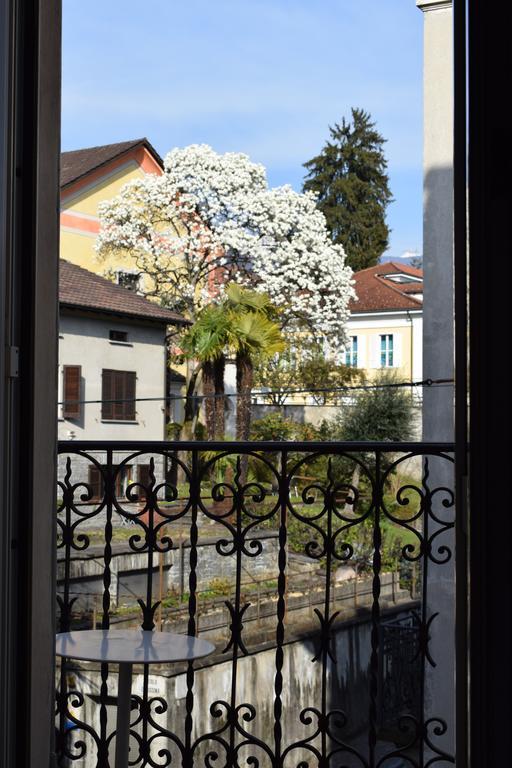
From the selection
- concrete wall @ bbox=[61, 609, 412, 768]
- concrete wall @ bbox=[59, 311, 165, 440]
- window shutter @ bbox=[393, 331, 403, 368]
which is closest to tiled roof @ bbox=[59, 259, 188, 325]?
concrete wall @ bbox=[59, 311, 165, 440]

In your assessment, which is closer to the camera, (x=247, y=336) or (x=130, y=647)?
(x=130, y=647)

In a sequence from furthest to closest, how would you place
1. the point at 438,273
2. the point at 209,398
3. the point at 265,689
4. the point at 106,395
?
the point at 106,395 < the point at 209,398 < the point at 265,689 < the point at 438,273

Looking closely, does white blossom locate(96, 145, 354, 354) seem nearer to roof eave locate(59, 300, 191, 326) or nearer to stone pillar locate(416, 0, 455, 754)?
roof eave locate(59, 300, 191, 326)

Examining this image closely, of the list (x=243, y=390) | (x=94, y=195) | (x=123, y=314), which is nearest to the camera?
(x=243, y=390)

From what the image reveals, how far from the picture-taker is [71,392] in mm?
18797

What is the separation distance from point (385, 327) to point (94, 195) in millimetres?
8826

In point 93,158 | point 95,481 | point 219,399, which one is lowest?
point 95,481

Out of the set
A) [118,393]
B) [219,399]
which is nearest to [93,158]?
[118,393]

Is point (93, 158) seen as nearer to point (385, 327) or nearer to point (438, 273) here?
point (385, 327)

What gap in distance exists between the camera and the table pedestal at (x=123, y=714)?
1.93m

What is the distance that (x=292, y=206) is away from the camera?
68.0 feet

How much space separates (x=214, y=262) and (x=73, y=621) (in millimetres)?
9066

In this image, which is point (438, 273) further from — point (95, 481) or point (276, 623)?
point (95, 481)

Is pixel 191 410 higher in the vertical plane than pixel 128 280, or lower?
lower
